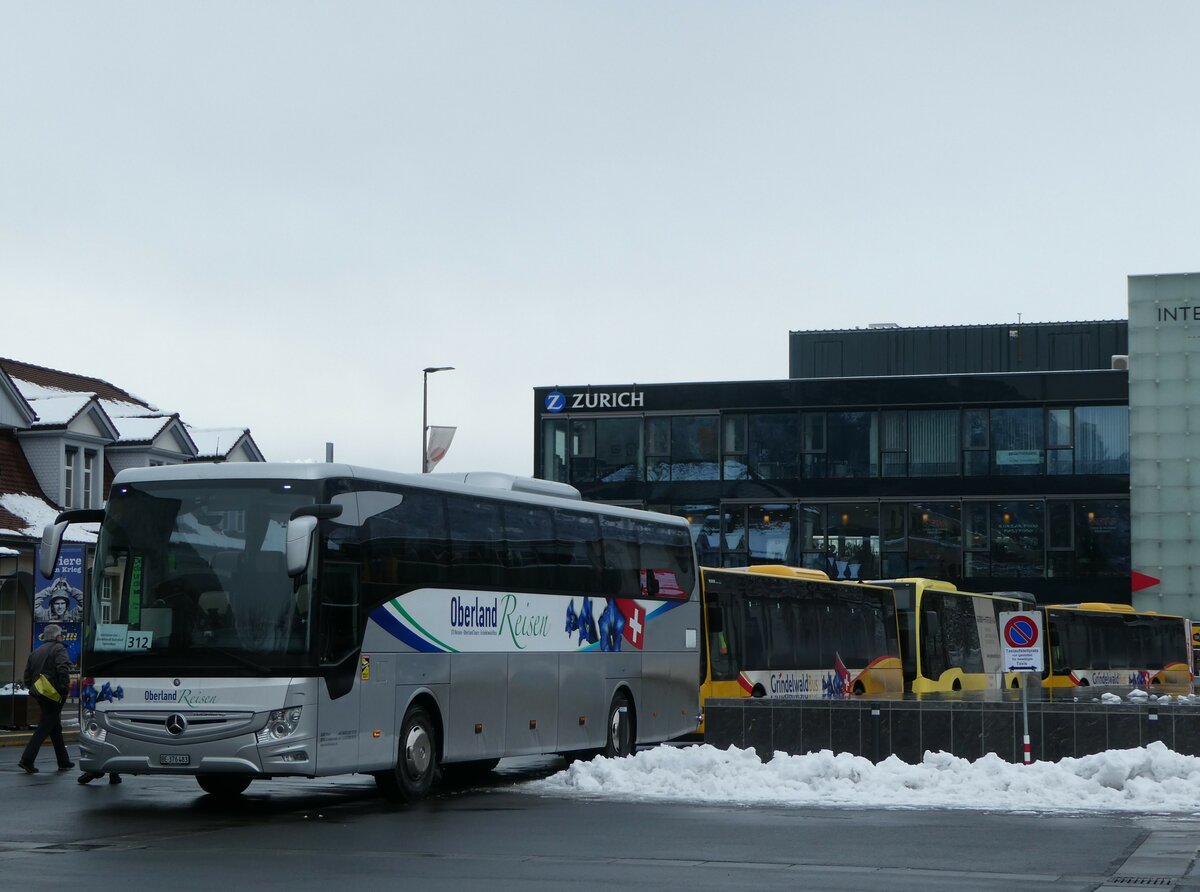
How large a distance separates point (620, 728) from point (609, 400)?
36.9 meters

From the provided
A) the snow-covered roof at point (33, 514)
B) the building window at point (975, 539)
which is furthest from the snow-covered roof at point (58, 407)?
the building window at point (975, 539)

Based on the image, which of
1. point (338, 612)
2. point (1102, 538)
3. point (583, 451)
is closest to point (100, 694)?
point (338, 612)

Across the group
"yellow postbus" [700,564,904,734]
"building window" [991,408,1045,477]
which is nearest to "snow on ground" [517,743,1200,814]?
"yellow postbus" [700,564,904,734]

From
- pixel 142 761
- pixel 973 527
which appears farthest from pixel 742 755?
pixel 973 527

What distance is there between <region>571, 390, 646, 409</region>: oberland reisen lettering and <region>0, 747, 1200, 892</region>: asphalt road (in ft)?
135

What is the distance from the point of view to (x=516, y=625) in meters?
21.8

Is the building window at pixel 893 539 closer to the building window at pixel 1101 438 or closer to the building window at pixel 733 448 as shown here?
the building window at pixel 733 448

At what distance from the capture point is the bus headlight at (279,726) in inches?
692

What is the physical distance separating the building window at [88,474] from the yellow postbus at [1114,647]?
83.5ft

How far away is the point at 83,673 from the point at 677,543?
10523 millimetres

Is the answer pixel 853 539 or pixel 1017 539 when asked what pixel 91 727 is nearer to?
pixel 853 539

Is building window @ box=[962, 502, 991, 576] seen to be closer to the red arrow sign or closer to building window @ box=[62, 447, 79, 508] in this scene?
the red arrow sign

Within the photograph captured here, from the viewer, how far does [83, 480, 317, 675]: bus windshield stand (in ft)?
58.3

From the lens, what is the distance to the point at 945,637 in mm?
40906
